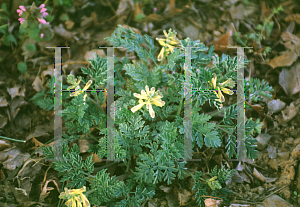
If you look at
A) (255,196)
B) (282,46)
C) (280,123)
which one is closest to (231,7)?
(282,46)

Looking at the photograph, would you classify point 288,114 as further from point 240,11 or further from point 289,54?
point 240,11

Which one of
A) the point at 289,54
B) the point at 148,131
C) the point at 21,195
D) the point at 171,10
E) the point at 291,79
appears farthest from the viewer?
the point at 171,10

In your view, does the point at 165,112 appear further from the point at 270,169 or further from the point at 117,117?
the point at 270,169

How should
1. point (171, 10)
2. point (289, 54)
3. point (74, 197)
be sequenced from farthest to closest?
point (171, 10) → point (289, 54) → point (74, 197)

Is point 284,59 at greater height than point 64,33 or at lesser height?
lesser

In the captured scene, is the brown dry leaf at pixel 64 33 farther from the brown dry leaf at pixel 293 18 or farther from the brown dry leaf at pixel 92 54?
the brown dry leaf at pixel 293 18

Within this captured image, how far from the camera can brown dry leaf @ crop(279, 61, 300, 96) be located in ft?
7.27

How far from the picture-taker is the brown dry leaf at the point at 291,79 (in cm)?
221

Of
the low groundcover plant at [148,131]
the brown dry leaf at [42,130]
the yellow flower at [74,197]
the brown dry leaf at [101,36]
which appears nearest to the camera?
the yellow flower at [74,197]

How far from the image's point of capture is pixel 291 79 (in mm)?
2254

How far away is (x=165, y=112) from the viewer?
1604mm

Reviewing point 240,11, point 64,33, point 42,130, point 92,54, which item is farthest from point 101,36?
point 240,11

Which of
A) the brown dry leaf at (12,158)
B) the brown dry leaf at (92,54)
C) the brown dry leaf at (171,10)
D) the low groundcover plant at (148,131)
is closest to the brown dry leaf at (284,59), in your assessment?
the low groundcover plant at (148,131)

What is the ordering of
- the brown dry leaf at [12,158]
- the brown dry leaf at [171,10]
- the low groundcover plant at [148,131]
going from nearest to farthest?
the low groundcover plant at [148,131]
the brown dry leaf at [12,158]
the brown dry leaf at [171,10]
